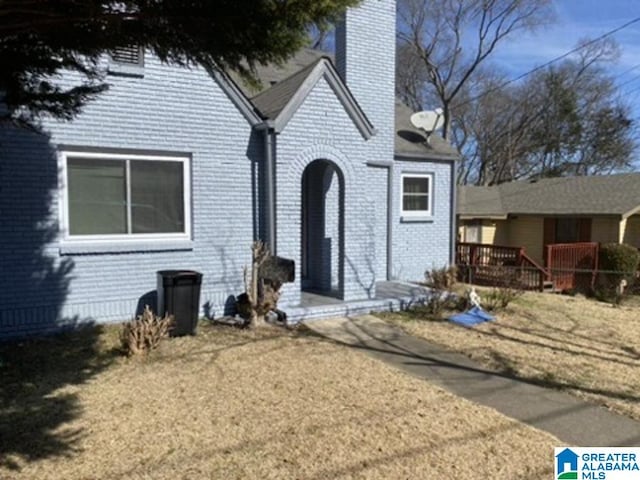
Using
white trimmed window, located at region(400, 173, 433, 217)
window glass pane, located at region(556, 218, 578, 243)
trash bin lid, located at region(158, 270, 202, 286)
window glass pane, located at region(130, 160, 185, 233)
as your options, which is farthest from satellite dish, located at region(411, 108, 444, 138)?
window glass pane, located at region(556, 218, 578, 243)

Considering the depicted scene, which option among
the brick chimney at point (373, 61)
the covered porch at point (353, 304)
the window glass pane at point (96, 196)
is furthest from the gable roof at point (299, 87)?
the covered porch at point (353, 304)

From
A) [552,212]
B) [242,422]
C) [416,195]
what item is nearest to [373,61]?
[416,195]

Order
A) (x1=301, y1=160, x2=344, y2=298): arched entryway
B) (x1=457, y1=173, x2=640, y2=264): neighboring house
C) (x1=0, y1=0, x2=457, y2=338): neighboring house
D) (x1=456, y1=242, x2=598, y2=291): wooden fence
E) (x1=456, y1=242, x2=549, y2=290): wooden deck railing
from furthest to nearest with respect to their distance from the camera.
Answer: (x1=457, y1=173, x2=640, y2=264): neighboring house
(x1=456, y1=242, x2=598, y2=291): wooden fence
(x1=456, y1=242, x2=549, y2=290): wooden deck railing
(x1=301, y1=160, x2=344, y2=298): arched entryway
(x1=0, y1=0, x2=457, y2=338): neighboring house

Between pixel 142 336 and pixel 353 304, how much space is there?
393 cm

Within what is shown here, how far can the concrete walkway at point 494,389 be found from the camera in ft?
14.3

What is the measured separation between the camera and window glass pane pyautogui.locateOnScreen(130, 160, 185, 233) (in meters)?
7.87

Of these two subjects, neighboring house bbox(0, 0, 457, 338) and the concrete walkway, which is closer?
the concrete walkway

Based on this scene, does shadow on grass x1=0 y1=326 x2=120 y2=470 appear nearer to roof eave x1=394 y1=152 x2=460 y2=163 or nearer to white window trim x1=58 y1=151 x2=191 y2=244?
white window trim x1=58 y1=151 x2=191 y2=244

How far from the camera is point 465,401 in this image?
5031 millimetres

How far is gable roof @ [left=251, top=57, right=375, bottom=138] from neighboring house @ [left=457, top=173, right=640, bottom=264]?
46.5 feet

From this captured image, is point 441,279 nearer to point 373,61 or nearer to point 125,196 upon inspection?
point 373,61

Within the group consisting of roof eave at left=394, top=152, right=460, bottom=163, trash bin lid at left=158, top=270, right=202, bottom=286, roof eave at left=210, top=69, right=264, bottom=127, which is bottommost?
trash bin lid at left=158, top=270, right=202, bottom=286

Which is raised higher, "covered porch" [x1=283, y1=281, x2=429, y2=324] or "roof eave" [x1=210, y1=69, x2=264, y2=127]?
"roof eave" [x1=210, y1=69, x2=264, y2=127]

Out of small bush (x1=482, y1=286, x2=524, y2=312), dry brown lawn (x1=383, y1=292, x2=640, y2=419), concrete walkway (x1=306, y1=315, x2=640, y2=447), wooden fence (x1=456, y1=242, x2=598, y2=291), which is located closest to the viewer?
concrete walkway (x1=306, y1=315, x2=640, y2=447)
